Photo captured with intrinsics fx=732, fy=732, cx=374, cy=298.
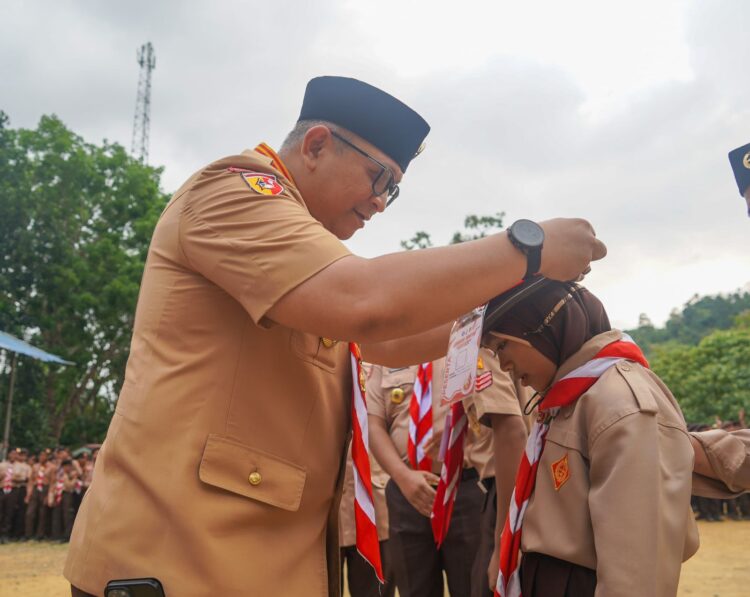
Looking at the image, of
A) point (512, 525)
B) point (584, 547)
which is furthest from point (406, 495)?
point (584, 547)

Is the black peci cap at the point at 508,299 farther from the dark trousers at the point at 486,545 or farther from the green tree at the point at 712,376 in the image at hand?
the green tree at the point at 712,376

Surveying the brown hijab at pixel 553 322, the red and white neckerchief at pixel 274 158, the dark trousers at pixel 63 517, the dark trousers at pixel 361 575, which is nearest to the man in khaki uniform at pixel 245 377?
the red and white neckerchief at pixel 274 158

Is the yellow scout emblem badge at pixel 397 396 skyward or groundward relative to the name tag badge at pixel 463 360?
skyward

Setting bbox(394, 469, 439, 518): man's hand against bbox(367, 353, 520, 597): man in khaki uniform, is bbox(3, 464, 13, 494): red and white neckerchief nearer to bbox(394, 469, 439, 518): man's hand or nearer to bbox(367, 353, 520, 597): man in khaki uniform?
bbox(367, 353, 520, 597): man in khaki uniform

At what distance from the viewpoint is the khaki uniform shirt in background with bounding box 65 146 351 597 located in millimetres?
1603

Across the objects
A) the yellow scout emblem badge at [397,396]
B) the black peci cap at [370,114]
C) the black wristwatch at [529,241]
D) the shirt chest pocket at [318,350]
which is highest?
the black peci cap at [370,114]

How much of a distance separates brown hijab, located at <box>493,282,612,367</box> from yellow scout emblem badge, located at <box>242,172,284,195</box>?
1.12 meters

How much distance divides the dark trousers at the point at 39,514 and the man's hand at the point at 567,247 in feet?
62.2

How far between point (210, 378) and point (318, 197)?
2.11ft

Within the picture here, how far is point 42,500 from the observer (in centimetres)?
1805

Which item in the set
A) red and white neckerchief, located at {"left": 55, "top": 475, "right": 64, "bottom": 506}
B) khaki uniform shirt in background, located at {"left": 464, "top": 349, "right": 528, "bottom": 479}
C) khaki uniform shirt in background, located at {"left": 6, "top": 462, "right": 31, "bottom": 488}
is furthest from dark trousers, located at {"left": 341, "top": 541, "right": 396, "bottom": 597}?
khaki uniform shirt in background, located at {"left": 6, "top": 462, "right": 31, "bottom": 488}

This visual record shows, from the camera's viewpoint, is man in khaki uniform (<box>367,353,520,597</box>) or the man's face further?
man in khaki uniform (<box>367,353,520,597</box>)

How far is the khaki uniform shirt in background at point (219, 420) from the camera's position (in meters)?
1.60

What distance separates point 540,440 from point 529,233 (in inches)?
44.1
